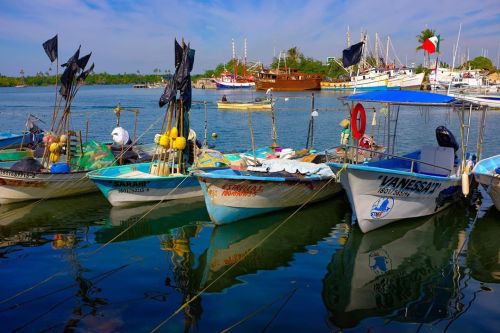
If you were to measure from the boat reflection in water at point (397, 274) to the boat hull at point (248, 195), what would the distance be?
75.9 inches

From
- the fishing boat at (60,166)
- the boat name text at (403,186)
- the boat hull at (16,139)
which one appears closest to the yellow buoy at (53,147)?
the fishing boat at (60,166)

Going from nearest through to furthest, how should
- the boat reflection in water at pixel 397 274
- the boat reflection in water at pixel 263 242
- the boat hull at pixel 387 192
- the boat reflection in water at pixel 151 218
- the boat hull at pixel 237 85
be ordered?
the boat reflection in water at pixel 397 274 → the boat reflection in water at pixel 263 242 → the boat hull at pixel 387 192 → the boat reflection in water at pixel 151 218 → the boat hull at pixel 237 85

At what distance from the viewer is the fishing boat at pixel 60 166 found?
1305cm

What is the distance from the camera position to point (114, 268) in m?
8.80

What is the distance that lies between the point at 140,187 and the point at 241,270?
5.36 meters

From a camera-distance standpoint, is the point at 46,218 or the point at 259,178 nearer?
the point at 259,178

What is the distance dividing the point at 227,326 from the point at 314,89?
8965 centimetres

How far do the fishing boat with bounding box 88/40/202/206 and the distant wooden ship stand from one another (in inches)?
2953

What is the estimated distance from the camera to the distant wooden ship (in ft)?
288

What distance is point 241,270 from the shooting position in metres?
8.83

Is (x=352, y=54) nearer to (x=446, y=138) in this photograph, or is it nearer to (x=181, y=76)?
(x=446, y=138)

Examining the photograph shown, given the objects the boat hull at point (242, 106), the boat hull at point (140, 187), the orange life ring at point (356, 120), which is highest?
the orange life ring at point (356, 120)

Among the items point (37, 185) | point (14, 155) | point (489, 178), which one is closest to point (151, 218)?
point (37, 185)

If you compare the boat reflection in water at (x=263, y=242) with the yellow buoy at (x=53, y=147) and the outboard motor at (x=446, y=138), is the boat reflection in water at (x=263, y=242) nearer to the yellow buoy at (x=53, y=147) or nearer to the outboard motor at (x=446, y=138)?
the outboard motor at (x=446, y=138)
